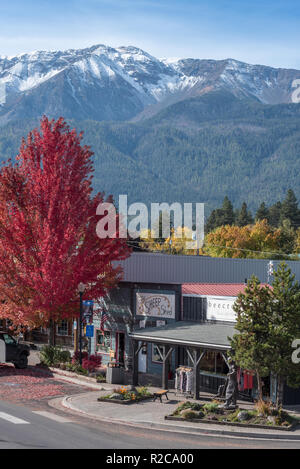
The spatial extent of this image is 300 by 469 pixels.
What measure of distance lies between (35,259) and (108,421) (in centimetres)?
1307

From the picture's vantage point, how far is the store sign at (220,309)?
31297 mm

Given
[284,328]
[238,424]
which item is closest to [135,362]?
[238,424]

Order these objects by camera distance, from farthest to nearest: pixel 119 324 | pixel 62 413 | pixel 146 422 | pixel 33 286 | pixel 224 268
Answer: pixel 224 268 → pixel 119 324 → pixel 33 286 → pixel 62 413 → pixel 146 422

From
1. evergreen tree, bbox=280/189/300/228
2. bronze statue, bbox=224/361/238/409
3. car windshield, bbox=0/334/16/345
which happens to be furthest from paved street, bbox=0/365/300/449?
evergreen tree, bbox=280/189/300/228

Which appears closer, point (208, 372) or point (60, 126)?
point (208, 372)

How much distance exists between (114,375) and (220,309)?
6.12 m

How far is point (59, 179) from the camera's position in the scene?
115 feet

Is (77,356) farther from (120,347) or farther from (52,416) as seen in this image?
(52,416)

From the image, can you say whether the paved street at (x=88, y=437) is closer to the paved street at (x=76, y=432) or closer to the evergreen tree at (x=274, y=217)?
the paved street at (x=76, y=432)

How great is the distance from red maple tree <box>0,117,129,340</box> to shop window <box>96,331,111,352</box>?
3.96 meters

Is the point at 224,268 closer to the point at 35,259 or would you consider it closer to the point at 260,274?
the point at 260,274

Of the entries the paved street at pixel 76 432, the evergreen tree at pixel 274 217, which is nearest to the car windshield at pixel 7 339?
the paved street at pixel 76 432

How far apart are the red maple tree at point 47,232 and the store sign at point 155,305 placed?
7.24 ft
